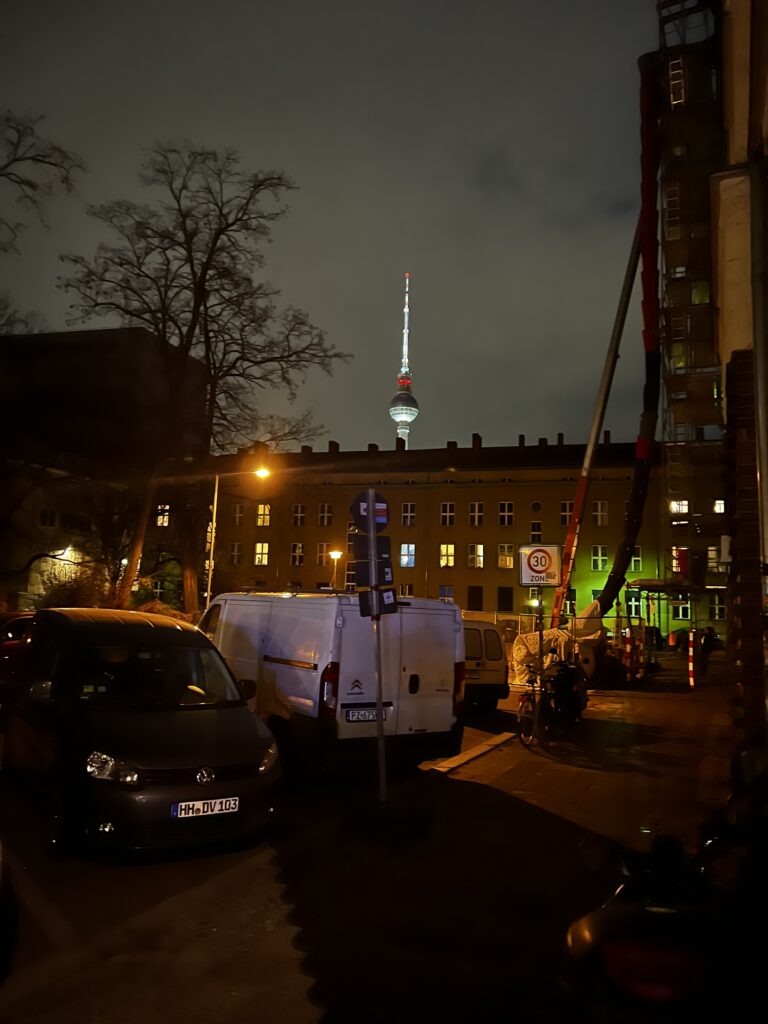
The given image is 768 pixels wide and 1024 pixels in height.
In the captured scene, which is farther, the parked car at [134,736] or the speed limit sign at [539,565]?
the speed limit sign at [539,565]

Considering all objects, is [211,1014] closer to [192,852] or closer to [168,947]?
[168,947]

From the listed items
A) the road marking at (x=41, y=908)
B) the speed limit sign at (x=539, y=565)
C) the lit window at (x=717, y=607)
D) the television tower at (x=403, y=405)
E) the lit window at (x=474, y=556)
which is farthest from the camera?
the television tower at (x=403, y=405)

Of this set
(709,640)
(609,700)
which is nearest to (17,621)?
(609,700)

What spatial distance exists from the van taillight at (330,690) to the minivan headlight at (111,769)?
Result: 2.88m

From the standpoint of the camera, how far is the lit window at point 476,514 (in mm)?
63312

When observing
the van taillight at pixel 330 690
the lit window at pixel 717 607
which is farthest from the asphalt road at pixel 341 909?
the lit window at pixel 717 607

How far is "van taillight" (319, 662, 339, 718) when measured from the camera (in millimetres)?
8719

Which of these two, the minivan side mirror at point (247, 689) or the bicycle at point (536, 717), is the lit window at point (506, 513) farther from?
the minivan side mirror at point (247, 689)

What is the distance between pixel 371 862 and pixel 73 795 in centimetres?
245

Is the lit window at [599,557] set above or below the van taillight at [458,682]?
above

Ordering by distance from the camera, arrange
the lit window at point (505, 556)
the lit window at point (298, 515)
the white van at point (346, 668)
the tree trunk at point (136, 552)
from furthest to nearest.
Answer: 1. the lit window at point (298, 515)
2. the lit window at point (505, 556)
3. the tree trunk at point (136, 552)
4. the white van at point (346, 668)

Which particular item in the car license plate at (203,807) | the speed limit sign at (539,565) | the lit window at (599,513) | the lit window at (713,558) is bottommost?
the car license plate at (203,807)

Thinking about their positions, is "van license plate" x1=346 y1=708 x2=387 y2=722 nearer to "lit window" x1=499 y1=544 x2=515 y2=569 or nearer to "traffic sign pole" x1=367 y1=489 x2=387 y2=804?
"traffic sign pole" x1=367 y1=489 x2=387 y2=804

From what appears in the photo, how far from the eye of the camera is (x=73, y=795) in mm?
6113
